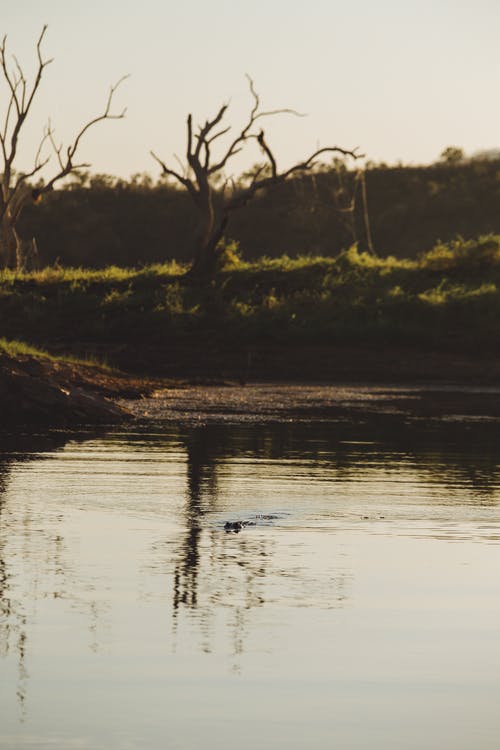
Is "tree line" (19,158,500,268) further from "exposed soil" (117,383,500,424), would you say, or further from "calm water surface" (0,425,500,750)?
"calm water surface" (0,425,500,750)

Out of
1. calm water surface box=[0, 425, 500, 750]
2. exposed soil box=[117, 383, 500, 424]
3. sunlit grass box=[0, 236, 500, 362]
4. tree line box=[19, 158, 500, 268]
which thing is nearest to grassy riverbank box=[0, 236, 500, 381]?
sunlit grass box=[0, 236, 500, 362]

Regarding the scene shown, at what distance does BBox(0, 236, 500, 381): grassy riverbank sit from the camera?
42.0 metres

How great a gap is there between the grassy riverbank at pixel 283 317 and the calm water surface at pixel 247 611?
A: 25323mm

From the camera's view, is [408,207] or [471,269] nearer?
[471,269]

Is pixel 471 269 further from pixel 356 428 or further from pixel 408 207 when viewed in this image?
pixel 408 207

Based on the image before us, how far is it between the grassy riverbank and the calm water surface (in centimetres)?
2532

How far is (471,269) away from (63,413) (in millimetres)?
29946

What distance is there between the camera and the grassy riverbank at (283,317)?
42.0 metres

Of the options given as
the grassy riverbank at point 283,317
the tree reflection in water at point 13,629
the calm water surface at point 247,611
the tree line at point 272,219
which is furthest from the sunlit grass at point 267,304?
the tree line at point 272,219

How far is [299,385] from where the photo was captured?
37531mm

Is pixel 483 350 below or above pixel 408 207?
below

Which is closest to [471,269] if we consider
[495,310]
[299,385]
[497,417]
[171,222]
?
[495,310]

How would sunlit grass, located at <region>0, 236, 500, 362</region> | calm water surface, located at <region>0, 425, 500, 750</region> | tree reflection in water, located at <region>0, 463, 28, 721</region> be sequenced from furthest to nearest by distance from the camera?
1. sunlit grass, located at <region>0, 236, 500, 362</region>
2. tree reflection in water, located at <region>0, 463, 28, 721</region>
3. calm water surface, located at <region>0, 425, 500, 750</region>

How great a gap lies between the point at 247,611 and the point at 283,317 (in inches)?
1477
